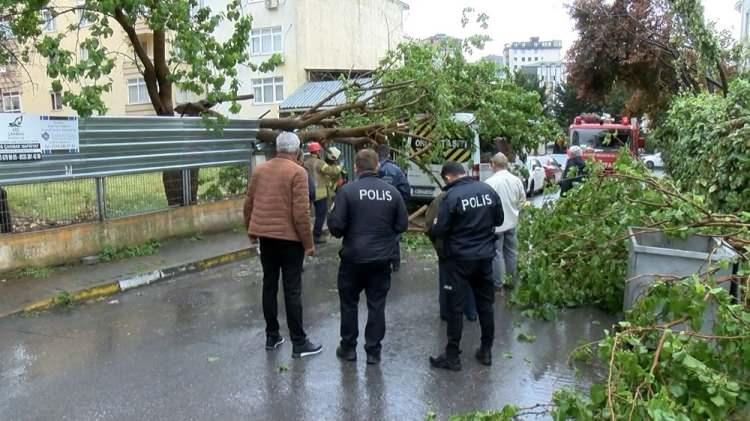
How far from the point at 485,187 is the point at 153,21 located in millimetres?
6457

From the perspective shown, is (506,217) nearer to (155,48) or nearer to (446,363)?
(446,363)

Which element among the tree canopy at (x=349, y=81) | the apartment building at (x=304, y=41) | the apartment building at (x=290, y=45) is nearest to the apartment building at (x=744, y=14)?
the apartment building at (x=290, y=45)

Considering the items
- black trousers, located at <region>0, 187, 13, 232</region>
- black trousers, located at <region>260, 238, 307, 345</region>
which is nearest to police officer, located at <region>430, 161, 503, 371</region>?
black trousers, located at <region>260, 238, 307, 345</region>

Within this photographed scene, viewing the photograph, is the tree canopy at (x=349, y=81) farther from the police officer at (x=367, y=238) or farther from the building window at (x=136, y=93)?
the building window at (x=136, y=93)

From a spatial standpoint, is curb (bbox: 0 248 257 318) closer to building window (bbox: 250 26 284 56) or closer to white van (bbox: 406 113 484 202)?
white van (bbox: 406 113 484 202)

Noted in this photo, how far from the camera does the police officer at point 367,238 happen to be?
5.21 metres

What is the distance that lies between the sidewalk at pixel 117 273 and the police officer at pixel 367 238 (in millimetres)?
3839

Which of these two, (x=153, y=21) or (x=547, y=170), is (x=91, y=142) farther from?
(x=547, y=170)

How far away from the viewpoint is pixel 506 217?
24.6ft

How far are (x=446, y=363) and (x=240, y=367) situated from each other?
1.73 metres

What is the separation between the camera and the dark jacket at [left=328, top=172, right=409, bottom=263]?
5.19 m

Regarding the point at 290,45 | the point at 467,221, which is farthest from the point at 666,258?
the point at 290,45

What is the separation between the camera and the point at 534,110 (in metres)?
12.1

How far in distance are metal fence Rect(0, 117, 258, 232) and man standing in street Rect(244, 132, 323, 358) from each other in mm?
4192
